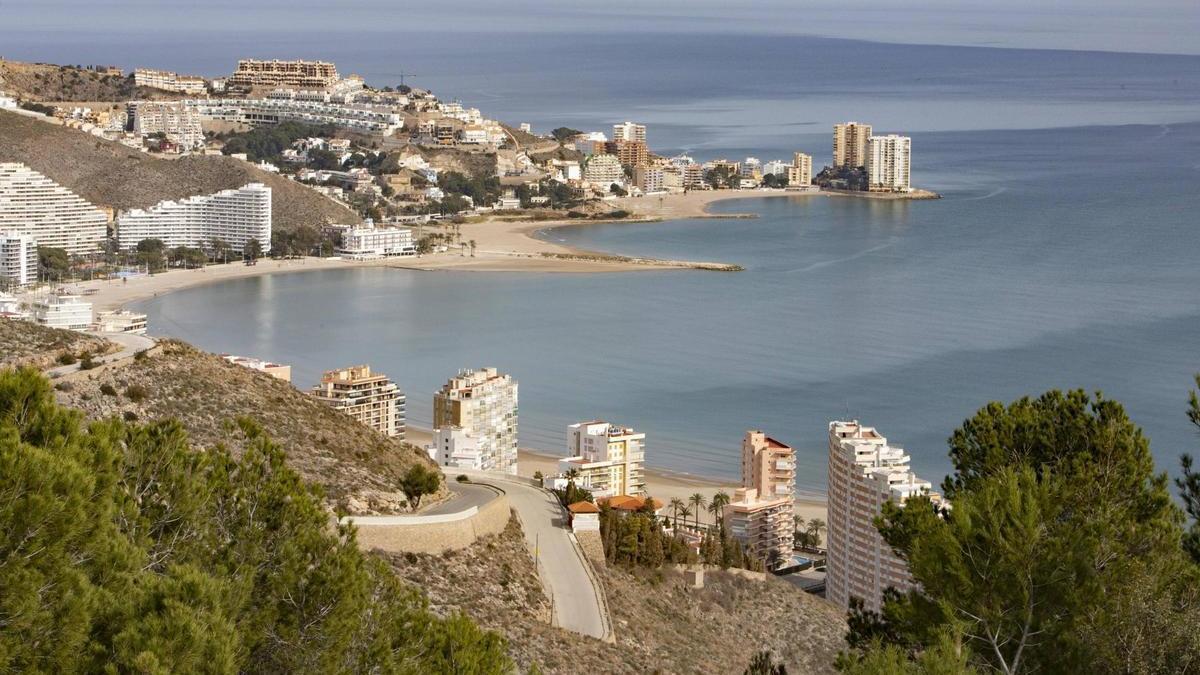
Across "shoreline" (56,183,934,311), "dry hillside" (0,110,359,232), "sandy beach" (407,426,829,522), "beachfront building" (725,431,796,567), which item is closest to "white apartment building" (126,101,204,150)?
"dry hillside" (0,110,359,232)

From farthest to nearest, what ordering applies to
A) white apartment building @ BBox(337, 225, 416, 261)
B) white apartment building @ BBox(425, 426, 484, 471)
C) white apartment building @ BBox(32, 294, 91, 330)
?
white apartment building @ BBox(337, 225, 416, 261), white apartment building @ BBox(32, 294, 91, 330), white apartment building @ BBox(425, 426, 484, 471)

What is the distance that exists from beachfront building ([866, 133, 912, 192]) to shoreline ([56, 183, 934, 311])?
18.6ft

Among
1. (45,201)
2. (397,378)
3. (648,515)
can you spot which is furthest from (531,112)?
(648,515)

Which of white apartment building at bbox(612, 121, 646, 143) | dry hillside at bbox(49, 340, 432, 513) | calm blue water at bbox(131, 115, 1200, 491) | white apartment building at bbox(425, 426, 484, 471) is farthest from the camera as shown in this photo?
white apartment building at bbox(612, 121, 646, 143)

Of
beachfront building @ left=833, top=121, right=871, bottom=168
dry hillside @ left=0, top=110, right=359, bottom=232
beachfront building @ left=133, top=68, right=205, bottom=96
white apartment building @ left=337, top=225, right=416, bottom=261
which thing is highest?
beachfront building @ left=133, top=68, right=205, bottom=96

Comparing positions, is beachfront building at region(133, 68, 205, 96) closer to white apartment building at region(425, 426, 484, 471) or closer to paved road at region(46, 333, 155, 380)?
white apartment building at region(425, 426, 484, 471)

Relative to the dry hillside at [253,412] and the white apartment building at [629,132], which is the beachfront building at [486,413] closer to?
the dry hillside at [253,412]

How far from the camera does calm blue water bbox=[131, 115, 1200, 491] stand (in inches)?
775

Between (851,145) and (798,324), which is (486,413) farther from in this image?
(851,145)

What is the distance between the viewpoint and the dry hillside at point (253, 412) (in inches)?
396

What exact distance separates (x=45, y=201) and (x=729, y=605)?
23945 mm

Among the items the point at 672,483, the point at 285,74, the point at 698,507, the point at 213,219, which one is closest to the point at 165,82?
the point at 285,74

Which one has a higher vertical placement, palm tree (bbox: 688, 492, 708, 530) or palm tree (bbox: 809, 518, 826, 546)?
palm tree (bbox: 688, 492, 708, 530)

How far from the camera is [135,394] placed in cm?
1035
